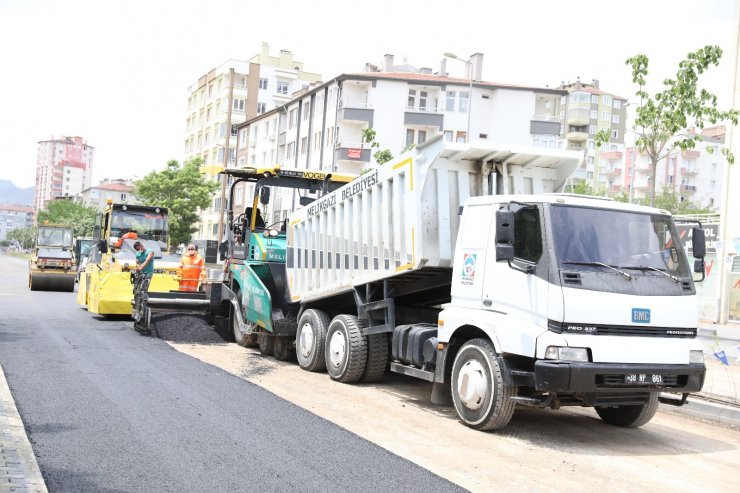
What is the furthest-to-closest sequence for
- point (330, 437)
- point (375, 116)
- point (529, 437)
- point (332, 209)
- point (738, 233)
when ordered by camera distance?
point (375, 116)
point (738, 233)
point (332, 209)
point (529, 437)
point (330, 437)

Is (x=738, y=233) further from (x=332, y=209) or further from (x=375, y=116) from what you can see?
(x=375, y=116)

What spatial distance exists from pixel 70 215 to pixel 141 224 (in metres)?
77.0

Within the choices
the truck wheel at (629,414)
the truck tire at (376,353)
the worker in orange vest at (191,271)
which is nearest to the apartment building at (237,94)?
the worker in orange vest at (191,271)

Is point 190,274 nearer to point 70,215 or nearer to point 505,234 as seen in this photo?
point 505,234

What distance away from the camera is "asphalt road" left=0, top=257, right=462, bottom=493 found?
550 cm

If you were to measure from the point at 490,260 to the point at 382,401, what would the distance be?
93.0 inches

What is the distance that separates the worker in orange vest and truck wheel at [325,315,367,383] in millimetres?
6260

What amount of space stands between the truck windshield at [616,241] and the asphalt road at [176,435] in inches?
97.7

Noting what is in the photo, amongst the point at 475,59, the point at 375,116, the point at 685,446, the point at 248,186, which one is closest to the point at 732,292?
the point at 248,186

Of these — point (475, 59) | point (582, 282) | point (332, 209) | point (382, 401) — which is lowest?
point (382, 401)

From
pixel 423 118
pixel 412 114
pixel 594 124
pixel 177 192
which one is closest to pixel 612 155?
pixel 594 124

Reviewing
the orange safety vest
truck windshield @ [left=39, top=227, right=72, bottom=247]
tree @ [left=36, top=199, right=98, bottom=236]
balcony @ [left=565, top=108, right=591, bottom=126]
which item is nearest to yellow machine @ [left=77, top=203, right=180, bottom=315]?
the orange safety vest

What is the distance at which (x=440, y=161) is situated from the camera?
28.8ft

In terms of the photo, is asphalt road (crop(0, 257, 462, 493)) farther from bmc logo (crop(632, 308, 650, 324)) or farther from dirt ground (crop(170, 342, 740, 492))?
bmc logo (crop(632, 308, 650, 324))
